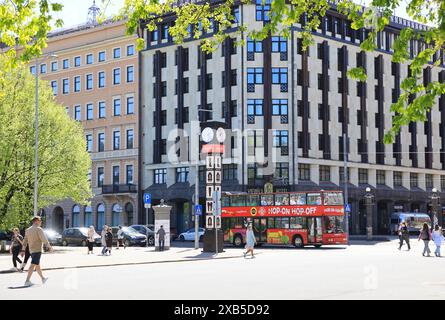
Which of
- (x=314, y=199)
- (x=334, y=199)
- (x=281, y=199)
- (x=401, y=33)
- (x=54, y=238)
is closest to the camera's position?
(x=401, y=33)

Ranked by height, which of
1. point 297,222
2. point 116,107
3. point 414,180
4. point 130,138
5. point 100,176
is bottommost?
point 297,222

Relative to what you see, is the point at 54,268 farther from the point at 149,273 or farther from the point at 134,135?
the point at 134,135

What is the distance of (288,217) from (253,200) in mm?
2860

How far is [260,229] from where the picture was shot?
156 feet

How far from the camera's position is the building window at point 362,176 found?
72.6m

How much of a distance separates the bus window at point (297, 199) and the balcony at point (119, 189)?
30633 millimetres

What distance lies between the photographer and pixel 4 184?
42531 mm

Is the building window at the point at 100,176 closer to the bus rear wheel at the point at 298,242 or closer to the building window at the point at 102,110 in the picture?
the building window at the point at 102,110

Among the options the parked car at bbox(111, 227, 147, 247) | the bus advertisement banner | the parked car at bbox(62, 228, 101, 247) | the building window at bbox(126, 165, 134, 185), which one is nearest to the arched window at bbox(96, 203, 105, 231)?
the building window at bbox(126, 165, 134, 185)

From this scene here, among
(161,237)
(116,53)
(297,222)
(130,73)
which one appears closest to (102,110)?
(130,73)

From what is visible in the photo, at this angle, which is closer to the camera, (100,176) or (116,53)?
(116,53)

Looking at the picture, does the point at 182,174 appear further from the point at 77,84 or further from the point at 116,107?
the point at 77,84

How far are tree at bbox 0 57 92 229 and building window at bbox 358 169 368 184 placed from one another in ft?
110

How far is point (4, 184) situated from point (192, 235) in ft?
64.6
